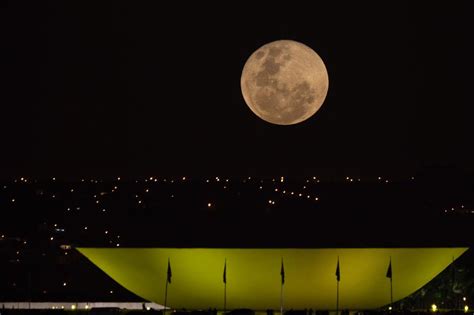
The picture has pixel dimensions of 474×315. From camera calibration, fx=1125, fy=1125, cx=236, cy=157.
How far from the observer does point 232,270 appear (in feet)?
133

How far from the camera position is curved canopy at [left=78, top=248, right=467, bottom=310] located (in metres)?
40.0

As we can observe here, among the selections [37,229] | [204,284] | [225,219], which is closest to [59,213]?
[37,229]

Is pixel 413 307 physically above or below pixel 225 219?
below

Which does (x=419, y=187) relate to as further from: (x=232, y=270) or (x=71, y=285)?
(x=232, y=270)

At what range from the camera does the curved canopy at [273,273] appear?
40.0m

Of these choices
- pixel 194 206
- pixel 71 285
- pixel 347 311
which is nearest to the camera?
pixel 347 311

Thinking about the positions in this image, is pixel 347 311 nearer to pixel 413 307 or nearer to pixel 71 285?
pixel 413 307

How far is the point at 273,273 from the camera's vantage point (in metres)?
40.5

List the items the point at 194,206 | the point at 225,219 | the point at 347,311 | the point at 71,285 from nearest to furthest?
the point at 347,311 < the point at 225,219 < the point at 194,206 < the point at 71,285

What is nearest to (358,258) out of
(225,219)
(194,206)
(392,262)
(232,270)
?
(392,262)

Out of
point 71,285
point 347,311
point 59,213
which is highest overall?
point 59,213

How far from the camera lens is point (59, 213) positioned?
72.5 m

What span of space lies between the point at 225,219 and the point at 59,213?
22.6 meters

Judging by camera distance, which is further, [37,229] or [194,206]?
[37,229]
